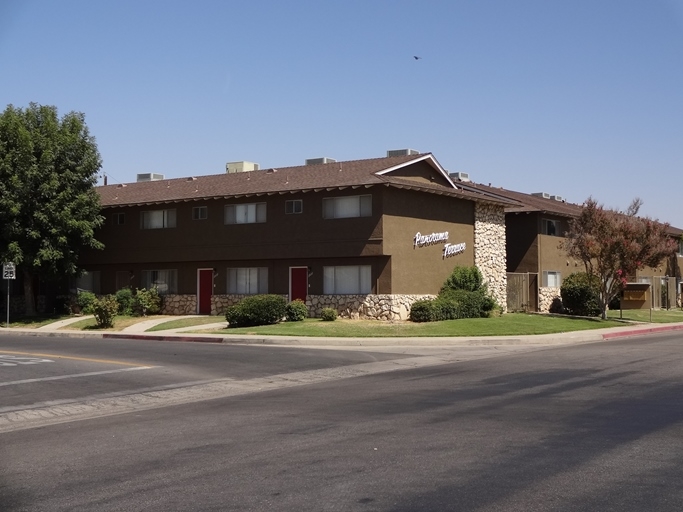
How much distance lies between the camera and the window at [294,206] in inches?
1467

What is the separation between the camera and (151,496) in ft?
25.3

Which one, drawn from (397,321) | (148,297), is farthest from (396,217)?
(148,297)

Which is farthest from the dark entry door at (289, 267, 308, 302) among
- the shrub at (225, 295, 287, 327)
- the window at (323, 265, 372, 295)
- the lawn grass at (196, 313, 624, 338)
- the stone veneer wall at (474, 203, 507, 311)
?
the stone veneer wall at (474, 203, 507, 311)

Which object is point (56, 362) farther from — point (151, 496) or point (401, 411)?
point (151, 496)

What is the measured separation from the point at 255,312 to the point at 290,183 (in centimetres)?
740

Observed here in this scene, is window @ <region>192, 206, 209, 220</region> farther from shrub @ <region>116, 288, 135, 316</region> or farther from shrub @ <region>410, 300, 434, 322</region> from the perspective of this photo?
shrub @ <region>410, 300, 434, 322</region>

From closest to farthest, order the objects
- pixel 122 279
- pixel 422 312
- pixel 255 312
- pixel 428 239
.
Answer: pixel 255 312 < pixel 422 312 < pixel 428 239 < pixel 122 279

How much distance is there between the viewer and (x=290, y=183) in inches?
1494

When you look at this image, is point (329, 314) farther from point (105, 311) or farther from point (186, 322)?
point (105, 311)

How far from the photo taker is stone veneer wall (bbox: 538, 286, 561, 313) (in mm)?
43625

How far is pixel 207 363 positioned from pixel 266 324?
12210 millimetres

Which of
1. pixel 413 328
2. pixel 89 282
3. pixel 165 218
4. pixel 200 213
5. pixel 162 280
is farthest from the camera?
pixel 89 282

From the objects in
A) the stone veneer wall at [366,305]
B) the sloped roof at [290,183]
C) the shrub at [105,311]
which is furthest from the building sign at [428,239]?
the shrub at [105,311]

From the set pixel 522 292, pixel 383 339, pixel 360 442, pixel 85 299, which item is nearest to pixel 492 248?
pixel 522 292
